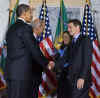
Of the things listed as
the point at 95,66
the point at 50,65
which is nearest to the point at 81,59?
the point at 50,65

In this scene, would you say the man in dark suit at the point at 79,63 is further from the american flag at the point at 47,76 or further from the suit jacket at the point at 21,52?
the american flag at the point at 47,76

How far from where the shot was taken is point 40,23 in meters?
4.04

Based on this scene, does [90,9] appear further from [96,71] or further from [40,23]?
[40,23]

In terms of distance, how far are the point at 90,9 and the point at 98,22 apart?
0.46 meters

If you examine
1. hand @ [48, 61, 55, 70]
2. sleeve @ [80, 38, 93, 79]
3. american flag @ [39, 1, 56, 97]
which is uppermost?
sleeve @ [80, 38, 93, 79]

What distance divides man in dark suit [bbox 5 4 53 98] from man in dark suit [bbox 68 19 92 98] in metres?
0.44

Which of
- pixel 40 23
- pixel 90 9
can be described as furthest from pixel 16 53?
pixel 90 9

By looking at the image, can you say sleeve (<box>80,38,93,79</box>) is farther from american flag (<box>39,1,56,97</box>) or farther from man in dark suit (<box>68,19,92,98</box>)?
american flag (<box>39,1,56,97</box>)

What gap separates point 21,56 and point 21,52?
57mm

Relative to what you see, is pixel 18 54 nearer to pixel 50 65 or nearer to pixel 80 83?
pixel 50 65

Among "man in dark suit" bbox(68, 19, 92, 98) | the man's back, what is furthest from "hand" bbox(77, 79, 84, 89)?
the man's back

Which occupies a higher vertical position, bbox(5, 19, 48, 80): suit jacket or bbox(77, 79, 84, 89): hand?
bbox(5, 19, 48, 80): suit jacket

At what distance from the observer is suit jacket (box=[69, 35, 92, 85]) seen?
3316 mm

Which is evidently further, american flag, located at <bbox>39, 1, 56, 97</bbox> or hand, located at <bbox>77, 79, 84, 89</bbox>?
american flag, located at <bbox>39, 1, 56, 97</bbox>
